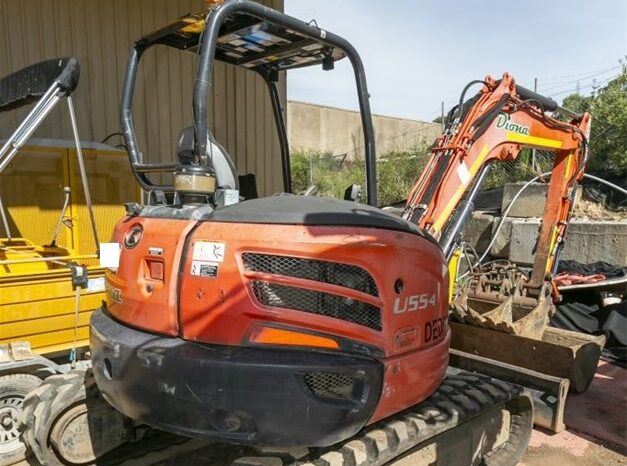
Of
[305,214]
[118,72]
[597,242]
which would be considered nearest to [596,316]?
[597,242]

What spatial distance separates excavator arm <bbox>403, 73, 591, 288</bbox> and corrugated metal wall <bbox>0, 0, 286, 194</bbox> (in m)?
4.66

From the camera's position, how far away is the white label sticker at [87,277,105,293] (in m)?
4.14

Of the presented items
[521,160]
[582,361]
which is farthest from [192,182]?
[521,160]

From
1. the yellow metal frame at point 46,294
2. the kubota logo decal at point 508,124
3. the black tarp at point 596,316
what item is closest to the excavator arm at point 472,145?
the kubota logo decal at point 508,124

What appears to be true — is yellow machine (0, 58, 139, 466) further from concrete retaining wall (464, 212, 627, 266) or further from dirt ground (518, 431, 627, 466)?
concrete retaining wall (464, 212, 627, 266)

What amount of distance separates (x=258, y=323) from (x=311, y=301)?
239 millimetres

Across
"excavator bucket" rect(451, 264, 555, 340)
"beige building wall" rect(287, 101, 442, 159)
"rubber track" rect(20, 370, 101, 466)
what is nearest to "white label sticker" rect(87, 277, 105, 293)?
"rubber track" rect(20, 370, 101, 466)

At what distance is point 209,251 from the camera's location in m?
2.28

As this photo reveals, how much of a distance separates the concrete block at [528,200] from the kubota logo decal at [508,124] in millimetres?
4714

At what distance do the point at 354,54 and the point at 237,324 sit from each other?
176cm

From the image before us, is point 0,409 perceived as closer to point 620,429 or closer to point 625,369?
point 620,429

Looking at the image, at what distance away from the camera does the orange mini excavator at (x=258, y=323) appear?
217 centimetres

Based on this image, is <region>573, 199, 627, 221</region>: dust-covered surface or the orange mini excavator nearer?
the orange mini excavator

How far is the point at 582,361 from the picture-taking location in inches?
176
